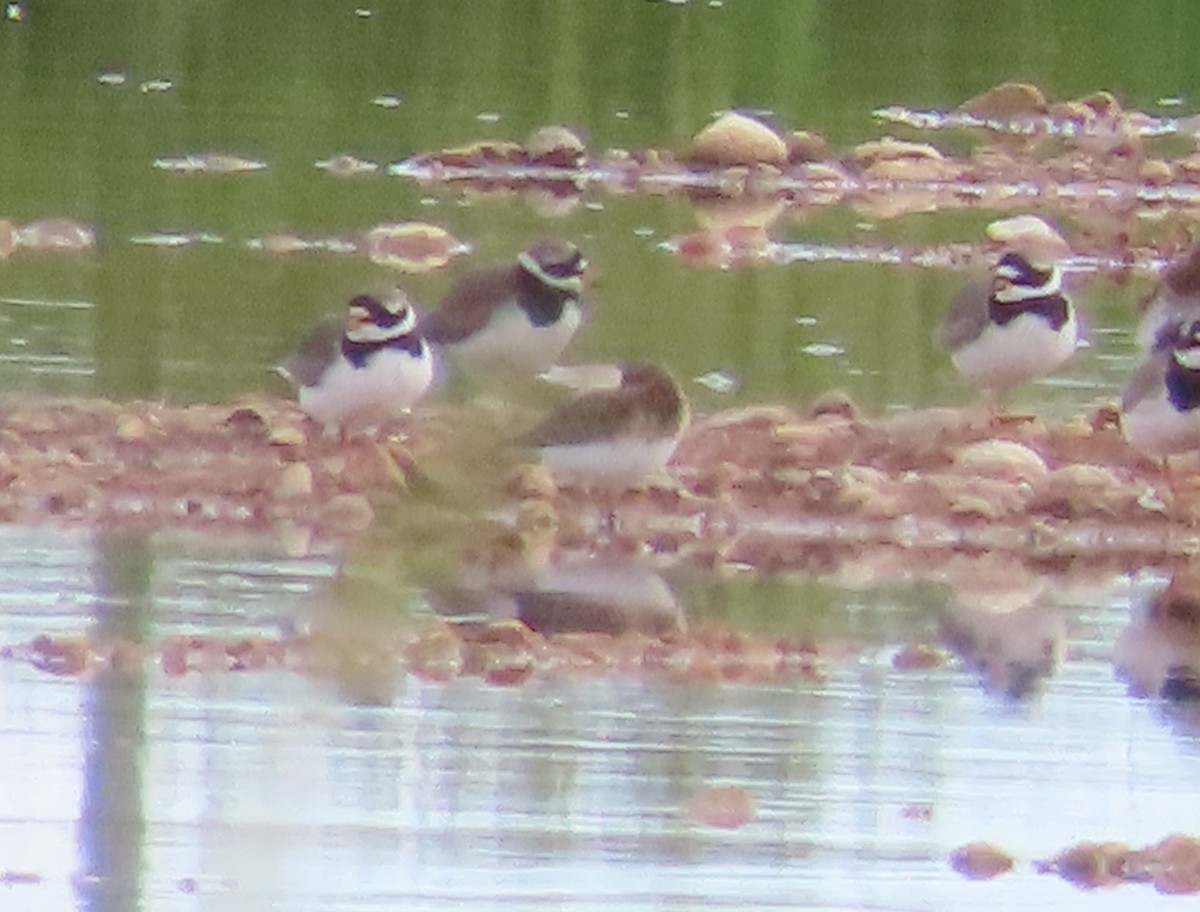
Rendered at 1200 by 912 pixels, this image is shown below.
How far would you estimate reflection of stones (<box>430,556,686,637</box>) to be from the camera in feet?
4.66

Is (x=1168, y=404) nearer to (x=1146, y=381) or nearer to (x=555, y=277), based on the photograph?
(x=1146, y=381)

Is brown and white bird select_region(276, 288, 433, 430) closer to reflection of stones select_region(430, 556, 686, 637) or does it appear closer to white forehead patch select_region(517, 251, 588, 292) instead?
white forehead patch select_region(517, 251, 588, 292)

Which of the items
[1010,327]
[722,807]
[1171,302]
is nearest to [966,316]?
[1010,327]

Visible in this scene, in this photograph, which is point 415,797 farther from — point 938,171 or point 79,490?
point 938,171

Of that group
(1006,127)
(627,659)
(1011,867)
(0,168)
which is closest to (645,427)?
(627,659)

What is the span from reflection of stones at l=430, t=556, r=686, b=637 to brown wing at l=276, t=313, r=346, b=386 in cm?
35

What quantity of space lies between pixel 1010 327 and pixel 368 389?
0.58 metres

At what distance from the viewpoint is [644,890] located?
3.59 ft

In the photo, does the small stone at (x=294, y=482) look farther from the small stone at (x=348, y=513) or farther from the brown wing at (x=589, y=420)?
the brown wing at (x=589, y=420)

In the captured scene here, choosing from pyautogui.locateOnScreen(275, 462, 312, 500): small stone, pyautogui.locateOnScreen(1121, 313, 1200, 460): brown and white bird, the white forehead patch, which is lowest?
pyautogui.locateOnScreen(275, 462, 312, 500): small stone

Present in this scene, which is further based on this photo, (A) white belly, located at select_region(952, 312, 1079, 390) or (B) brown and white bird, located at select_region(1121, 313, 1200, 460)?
(A) white belly, located at select_region(952, 312, 1079, 390)

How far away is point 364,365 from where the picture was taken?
1744 millimetres

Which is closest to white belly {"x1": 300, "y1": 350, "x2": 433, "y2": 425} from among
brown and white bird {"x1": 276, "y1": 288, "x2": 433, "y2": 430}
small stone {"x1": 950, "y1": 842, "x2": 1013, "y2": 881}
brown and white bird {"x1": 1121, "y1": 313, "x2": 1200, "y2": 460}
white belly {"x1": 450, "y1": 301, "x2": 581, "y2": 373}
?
brown and white bird {"x1": 276, "y1": 288, "x2": 433, "y2": 430}

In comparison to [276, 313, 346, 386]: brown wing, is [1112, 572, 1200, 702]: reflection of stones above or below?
below
